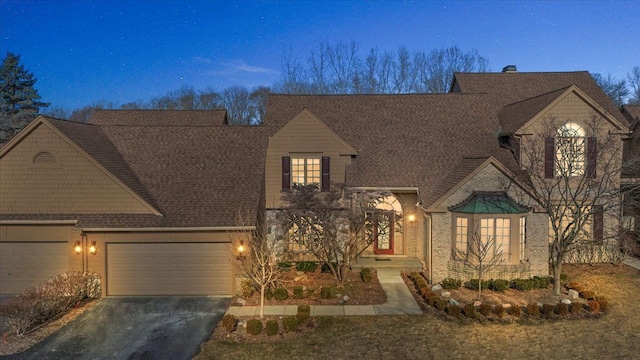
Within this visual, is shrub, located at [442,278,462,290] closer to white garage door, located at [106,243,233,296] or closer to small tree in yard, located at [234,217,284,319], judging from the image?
small tree in yard, located at [234,217,284,319]

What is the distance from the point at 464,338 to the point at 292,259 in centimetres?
946

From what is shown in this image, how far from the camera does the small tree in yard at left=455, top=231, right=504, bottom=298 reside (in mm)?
16188

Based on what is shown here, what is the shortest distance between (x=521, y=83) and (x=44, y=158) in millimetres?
25545

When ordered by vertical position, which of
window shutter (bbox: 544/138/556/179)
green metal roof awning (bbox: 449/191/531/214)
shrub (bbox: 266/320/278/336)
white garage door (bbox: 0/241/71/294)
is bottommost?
shrub (bbox: 266/320/278/336)

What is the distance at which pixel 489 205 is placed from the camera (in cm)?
1642

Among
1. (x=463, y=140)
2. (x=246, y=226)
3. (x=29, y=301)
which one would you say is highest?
(x=463, y=140)

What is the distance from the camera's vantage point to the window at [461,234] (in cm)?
1675

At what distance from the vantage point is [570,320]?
13031mm

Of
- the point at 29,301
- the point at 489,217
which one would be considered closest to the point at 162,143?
the point at 29,301

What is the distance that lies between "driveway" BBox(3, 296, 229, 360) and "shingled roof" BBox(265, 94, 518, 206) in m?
9.24

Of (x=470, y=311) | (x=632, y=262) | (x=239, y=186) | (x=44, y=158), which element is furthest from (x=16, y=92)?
(x=632, y=262)

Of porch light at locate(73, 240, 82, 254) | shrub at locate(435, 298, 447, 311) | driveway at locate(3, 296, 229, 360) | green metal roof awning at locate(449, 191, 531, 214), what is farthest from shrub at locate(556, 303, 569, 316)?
porch light at locate(73, 240, 82, 254)

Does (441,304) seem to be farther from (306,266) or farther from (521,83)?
(521,83)

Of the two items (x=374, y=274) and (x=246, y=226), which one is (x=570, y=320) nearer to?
(x=374, y=274)
